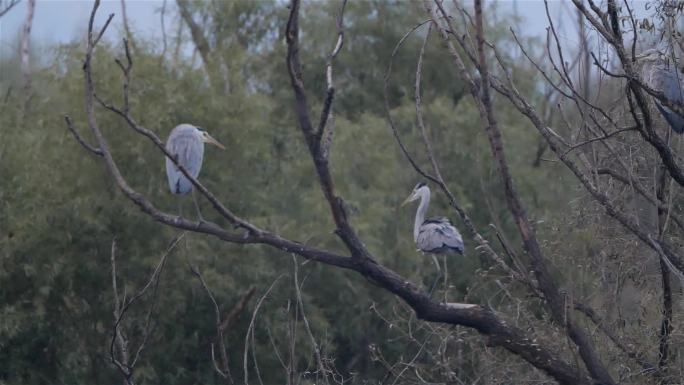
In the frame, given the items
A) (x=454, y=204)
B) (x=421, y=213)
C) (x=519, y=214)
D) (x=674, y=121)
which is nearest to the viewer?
(x=519, y=214)

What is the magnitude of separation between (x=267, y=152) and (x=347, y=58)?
20.6 ft

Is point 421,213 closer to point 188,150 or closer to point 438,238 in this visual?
point 438,238

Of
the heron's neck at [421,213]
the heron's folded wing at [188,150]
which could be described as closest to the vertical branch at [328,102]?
the heron's neck at [421,213]

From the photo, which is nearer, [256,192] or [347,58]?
[256,192]

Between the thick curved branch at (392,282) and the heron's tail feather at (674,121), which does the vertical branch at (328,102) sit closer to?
the thick curved branch at (392,282)

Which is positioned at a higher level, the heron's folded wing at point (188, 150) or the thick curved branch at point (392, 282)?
the heron's folded wing at point (188, 150)

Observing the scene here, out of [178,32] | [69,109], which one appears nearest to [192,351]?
[69,109]

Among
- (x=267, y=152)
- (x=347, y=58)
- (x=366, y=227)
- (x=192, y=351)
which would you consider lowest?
(x=192, y=351)

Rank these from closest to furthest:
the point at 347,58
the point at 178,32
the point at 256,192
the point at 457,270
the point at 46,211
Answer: the point at 46,211 < the point at 256,192 < the point at 457,270 < the point at 178,32 < the point at 347,58

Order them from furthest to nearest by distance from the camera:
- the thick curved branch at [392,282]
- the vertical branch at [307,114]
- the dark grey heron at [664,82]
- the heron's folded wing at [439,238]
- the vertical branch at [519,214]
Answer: the heron's folded wing at [439,238], the dark grey heron at [664,82], the thick curved branch at [392,282], the vertical branch at [519,214], the vertical branch at [307,114]

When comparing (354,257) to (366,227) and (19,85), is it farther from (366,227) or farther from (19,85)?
(19,85)

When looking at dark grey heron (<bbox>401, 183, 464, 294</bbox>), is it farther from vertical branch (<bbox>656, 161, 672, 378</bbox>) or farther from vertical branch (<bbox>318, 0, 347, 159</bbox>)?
vertical branch (<bbox>318, 0, 347, 159</bbox>)

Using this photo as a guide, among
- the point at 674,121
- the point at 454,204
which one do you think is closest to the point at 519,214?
the point at 454,204

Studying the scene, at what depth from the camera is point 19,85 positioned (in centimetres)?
1991
